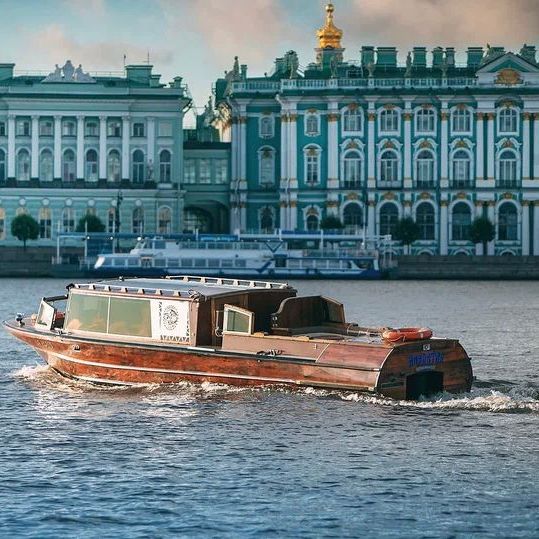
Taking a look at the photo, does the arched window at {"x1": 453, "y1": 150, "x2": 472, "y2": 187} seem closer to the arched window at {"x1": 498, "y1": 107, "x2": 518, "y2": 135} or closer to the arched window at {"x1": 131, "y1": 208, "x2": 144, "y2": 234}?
the arched window at {"x1": 498, "y1": 107, "x2": 518, "y2": 135}

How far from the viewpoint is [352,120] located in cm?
11012

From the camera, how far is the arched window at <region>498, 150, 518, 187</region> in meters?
109

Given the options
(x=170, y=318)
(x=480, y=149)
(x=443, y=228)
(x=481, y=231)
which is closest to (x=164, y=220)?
(x=443, y=228)

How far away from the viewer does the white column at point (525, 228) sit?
354 feet

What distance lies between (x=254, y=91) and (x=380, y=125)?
27.4ft

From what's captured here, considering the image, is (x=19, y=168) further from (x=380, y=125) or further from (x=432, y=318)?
(x=432, y=318)

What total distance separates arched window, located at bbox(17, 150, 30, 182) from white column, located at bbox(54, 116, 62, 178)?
5.86 ft

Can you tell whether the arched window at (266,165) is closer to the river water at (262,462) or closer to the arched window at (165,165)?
the arched window at (165,165)

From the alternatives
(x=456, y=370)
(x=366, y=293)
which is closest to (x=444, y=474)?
(x=456, y=370)

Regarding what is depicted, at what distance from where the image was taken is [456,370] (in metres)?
28.8

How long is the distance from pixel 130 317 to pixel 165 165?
80213 millimetres

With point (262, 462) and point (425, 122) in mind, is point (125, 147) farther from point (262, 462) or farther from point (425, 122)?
point (262, 462)

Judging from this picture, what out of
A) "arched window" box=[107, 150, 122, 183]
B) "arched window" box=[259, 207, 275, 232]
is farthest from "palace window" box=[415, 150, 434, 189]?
"arched window" box=[107, 150, 122, 183]

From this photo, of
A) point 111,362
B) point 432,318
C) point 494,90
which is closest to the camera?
point 111,362
